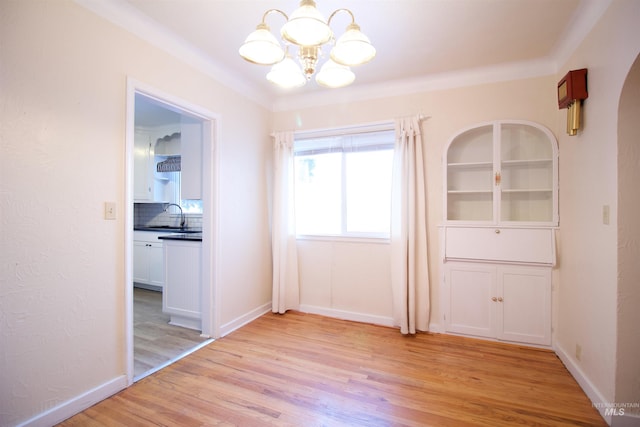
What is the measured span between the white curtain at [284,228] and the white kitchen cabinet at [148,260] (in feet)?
6.64

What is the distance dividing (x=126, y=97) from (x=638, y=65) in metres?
3.10

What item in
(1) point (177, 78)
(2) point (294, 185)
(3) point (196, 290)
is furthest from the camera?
(2) point (294, 185)

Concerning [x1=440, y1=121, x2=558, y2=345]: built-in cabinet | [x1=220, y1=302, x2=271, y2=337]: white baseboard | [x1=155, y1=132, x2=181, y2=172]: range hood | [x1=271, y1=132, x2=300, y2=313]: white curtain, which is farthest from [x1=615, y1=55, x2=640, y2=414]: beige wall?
[x1=155, y1=132, x2=181, y2=172]: range hood

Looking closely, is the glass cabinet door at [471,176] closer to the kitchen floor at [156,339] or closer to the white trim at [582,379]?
the white trim at [582,379]

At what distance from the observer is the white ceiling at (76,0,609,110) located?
1926 mm

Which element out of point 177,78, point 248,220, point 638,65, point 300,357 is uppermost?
point 177,78

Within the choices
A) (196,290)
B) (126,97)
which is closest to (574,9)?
(126,97)

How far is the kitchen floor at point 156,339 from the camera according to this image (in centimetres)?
237

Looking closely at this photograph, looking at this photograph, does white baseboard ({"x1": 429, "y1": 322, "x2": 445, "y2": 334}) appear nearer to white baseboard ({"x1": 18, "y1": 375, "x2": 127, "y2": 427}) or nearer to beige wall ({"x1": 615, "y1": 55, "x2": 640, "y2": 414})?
beige wall ({"x1": 615, "y1": 55, "x2": 640, "y2": 414})

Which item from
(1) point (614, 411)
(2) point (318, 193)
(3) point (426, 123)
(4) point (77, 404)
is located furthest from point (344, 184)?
(4) point (77, 404)

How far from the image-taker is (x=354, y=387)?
2029mm

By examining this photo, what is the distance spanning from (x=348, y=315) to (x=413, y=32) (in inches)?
112

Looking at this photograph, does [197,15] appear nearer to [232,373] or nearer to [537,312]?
[232,373]

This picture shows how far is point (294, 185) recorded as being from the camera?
3.47 metres
